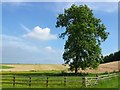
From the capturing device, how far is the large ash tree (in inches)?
2437

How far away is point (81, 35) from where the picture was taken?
6200 cm

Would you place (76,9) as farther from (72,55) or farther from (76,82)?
(76,82)

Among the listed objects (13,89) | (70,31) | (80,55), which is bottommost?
(13,89)

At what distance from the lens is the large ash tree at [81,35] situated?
203 feet

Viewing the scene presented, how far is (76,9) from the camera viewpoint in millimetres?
63219

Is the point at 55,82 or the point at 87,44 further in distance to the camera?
the point at 87,44

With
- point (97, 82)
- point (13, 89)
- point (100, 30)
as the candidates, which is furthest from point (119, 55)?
point (13, 89)

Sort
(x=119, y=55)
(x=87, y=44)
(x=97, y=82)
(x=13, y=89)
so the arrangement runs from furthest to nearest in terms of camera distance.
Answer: (x=119, y=55), (x=87, y=44), (x=97, y=82), (x=13, y=89)

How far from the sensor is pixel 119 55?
344ft

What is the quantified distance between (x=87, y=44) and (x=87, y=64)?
3.79m

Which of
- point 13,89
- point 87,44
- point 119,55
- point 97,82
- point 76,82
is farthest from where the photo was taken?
point 119,55

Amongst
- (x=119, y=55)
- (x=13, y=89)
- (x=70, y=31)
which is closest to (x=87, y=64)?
(x=70, y=31)

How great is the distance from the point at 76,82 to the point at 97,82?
3679mm

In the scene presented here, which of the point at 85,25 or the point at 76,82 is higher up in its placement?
the point at 85,25
